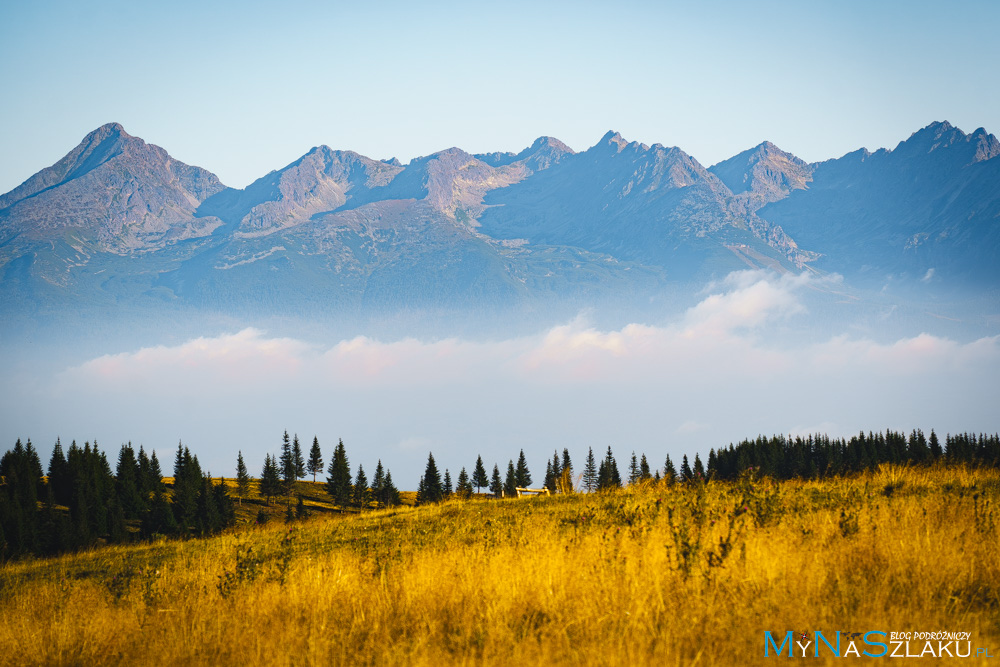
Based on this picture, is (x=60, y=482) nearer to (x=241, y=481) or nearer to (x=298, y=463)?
(x=241, y=481)

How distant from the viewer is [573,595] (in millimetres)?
8906

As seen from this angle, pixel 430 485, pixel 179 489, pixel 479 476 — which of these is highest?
pixel 179 489

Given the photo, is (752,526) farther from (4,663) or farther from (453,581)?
(4,663)

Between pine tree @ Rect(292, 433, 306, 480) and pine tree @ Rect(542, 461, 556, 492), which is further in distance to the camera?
pine tree @ Rect(292, 433, 306, 480)

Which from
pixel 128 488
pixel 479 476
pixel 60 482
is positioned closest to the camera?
pixel 60 482

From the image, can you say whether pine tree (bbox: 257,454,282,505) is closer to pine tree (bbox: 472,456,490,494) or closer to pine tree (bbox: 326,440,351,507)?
pine tree (bbox: 326,440,351,507)

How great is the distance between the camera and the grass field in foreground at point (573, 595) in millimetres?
7664

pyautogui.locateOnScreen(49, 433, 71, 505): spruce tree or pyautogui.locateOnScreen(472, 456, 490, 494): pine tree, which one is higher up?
pyautogui.locateOnScreen(49, 433, 71, 505): spruce tree

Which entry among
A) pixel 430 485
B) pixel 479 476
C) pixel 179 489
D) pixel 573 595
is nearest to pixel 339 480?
pixel 430 485

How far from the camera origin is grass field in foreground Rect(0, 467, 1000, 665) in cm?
766

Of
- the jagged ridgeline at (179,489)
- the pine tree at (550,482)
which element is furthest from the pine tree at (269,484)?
the pine tree at (550,482)

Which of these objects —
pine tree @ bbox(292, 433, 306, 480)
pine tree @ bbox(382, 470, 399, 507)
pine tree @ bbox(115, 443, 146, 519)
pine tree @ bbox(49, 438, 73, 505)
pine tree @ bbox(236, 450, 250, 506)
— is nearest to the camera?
pine tree @ bbox(115, 443, 146, 519)

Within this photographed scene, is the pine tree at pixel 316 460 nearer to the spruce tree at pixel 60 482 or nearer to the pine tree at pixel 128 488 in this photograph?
the pine tree at pixel 128 488

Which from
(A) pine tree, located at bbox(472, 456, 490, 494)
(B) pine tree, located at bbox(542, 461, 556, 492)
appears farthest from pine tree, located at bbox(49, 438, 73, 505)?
(A) pine tree, located at bbox(472, 456, 490, 494)
